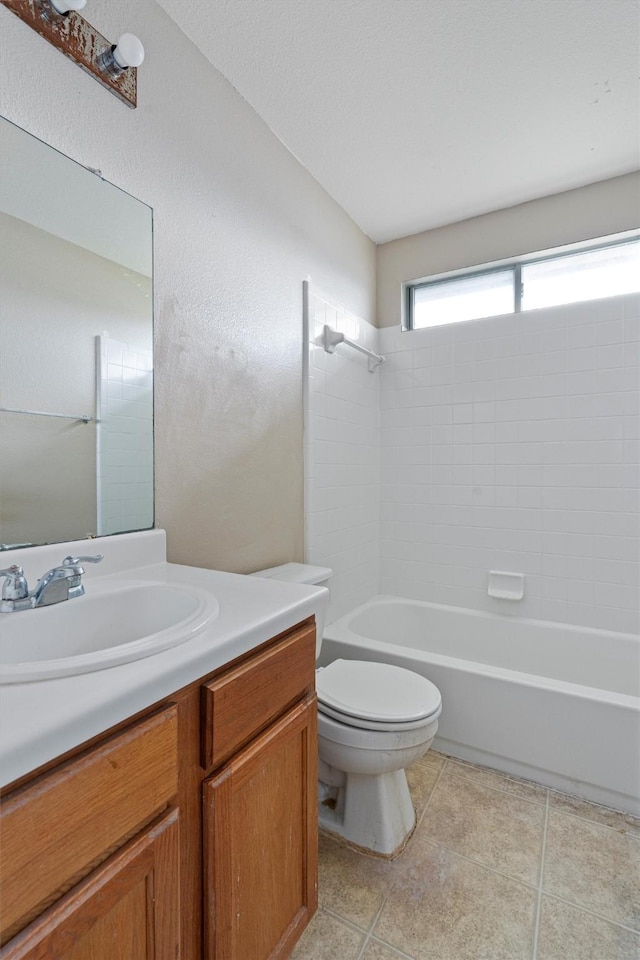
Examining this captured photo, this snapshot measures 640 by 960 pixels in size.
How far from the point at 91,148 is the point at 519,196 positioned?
1980 millimetres

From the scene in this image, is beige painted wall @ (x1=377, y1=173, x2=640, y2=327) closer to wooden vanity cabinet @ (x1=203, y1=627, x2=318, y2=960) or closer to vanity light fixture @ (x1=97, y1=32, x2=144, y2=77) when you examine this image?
vanity light fixture @ (x1=97, y1=32, x2=144, y2=77)

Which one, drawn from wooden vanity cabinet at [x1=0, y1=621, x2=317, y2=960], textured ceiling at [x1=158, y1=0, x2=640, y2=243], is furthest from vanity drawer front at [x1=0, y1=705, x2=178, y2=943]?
textured ceiling at [x1=158, y1=0, x2=640, y2=243]

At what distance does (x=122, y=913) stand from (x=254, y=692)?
0.33 meters

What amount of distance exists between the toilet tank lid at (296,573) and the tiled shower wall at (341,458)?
203 millimetres

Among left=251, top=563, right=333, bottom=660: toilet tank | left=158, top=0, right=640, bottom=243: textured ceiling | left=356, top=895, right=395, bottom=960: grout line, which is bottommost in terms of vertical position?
left=356, top=895, right=395, bottom=960: grout line

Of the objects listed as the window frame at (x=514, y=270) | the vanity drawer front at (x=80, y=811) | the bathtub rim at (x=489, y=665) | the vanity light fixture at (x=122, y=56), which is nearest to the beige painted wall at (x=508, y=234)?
the window frame at (x=514, y=270)

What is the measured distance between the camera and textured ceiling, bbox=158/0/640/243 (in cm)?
134

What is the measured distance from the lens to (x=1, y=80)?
0.96 m

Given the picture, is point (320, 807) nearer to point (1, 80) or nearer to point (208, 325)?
point (208, 325)

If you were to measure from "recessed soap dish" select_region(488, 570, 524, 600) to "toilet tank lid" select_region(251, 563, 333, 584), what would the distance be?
40.7 inches

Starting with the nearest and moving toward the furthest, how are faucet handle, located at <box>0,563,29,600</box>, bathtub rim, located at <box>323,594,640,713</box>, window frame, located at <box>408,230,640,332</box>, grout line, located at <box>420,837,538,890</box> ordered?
faucet handle, located at <box>0,563,29,600</box>, grout line, located at <box>420,837,538,890</box>, bathtub rim, located at <box>323,594,640,713</box>, window frame, located at <box>408,230,640,332</box>

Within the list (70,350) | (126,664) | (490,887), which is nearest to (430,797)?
(490,887)

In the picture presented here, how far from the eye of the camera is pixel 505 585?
2.30m

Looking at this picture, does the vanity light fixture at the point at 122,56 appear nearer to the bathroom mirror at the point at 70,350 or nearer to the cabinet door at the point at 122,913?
the bathroom mirror at the point at 70,350
